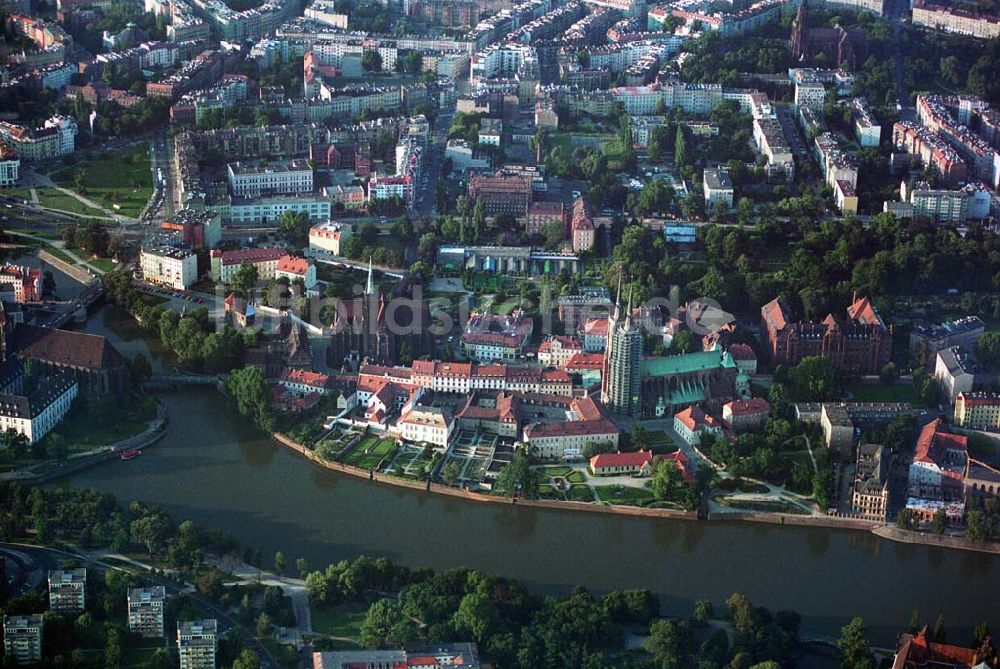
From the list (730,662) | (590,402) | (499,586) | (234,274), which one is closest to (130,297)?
(234,274)

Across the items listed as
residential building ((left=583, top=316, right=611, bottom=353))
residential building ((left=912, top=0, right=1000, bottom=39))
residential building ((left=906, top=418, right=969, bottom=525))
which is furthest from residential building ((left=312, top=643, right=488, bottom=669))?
residential building ((left=912, top=0, right=1000, bottom=39))

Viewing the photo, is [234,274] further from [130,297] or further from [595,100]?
[595,100]

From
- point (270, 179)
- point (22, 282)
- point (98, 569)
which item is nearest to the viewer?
point (98, 569)

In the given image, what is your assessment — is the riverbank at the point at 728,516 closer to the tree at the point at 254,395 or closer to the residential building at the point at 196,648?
the tree at the point at 254,395

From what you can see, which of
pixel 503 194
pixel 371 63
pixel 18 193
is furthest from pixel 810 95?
pixel 18 193

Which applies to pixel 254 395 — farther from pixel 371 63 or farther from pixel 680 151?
pixel 371 63

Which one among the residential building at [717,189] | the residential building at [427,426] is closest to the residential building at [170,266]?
the residential building at [427,426]
